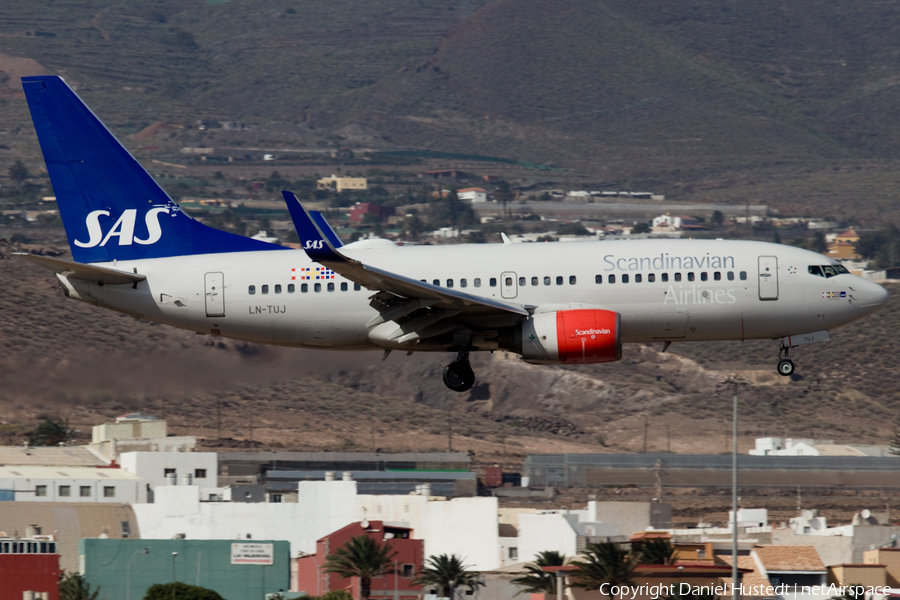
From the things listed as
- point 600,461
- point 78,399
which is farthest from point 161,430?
point 78,399

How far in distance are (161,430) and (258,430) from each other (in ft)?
37.2

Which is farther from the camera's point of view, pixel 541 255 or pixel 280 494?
pixel 280 494

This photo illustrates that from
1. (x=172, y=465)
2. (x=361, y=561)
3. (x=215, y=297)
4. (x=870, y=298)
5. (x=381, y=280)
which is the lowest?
(x=361, y=561)

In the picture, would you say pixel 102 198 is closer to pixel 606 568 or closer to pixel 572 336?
pixel 572 336

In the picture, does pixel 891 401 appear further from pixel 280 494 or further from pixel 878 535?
pixel 280 494

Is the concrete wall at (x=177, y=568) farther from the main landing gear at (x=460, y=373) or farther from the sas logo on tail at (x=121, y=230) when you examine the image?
the main landing gear at (x=460, y=373)

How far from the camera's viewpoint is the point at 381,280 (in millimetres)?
37688

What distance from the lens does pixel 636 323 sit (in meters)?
39.5

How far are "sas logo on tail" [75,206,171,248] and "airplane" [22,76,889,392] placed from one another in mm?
33

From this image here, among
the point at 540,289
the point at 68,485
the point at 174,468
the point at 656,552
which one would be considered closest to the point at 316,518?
the point at 174,468

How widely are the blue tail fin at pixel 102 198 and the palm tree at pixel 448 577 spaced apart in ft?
106

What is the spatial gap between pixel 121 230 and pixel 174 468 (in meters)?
52.9

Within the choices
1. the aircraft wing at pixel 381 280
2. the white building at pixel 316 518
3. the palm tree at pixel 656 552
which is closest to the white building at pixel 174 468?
the white building at pixel 316 518

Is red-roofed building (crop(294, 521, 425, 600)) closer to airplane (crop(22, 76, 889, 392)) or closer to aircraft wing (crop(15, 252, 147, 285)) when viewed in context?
airplane (crop(22, 76, 889, 392))
